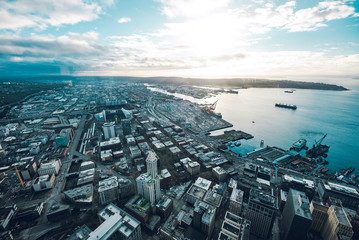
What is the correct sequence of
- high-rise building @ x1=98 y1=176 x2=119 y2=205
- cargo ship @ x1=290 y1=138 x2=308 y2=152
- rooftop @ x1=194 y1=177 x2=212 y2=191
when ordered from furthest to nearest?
cargo ship @ x1=290 y1=138 x2=308 y2=152 → rooftop @ x1=194 y1=177 x2=212 y2=191 → high-rise building @ x1=98 y1=176 x2=119 y2=205

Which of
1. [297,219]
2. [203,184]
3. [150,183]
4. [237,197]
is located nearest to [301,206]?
[297,219]

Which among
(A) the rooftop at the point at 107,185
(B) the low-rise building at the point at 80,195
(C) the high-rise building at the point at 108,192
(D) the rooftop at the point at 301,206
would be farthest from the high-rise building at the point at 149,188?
(D) the rooftop at the point at 301,206

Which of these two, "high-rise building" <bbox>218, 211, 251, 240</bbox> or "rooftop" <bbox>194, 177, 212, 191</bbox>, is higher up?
"high-rise building" <bbox>218, 211, 251, 240</bbox>

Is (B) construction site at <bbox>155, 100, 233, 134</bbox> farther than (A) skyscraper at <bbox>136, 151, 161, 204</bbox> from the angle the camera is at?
Yes

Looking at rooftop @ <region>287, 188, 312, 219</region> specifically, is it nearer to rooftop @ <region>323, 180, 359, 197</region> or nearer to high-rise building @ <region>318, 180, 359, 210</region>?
high-rise building @ <region>318, 180, 359, 210</region>

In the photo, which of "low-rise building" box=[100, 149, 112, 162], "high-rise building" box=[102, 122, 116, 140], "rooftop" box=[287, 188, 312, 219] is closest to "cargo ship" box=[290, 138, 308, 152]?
"rooftop" box=[287, 188, 312, 219]

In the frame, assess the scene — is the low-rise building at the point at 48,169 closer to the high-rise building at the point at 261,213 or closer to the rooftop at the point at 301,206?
the high-rise building at the point at 261,213

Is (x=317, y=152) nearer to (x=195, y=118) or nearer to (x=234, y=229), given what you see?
(x=234, y=229)
